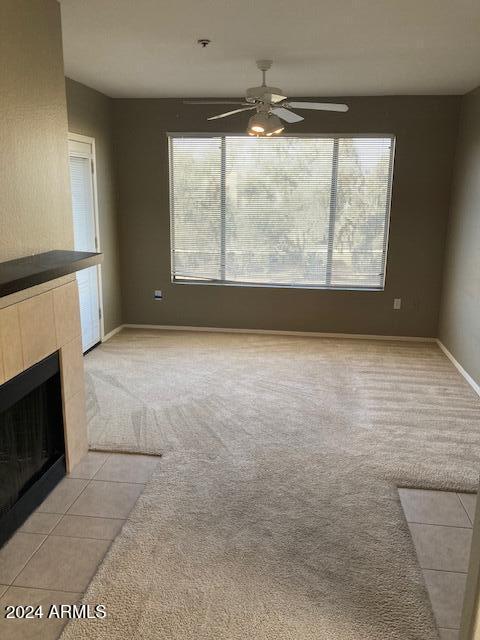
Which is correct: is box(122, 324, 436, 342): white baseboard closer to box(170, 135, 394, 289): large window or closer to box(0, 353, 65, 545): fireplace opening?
box(170, 135, 394, 289): large window

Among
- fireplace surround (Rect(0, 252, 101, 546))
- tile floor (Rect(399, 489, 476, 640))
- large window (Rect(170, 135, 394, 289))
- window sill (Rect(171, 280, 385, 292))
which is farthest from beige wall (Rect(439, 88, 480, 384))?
fireplace surround (Rect(0, 252, 101, 546))

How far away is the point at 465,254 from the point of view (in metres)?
4.81

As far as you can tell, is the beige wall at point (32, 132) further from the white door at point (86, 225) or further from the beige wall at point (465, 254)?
the beige wall at point (465, 254)

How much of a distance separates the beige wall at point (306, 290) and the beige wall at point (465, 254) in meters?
0.21

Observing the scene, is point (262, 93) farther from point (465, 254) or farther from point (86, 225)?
point (465, 254)

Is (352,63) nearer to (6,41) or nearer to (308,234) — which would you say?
(308,234)

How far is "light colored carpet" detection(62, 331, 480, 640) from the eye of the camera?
79.6 inches

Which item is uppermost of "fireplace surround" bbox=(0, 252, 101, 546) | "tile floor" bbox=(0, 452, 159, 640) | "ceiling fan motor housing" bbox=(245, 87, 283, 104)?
"ceiling fan motor housing" bbox=(245, 87, 283, 104)

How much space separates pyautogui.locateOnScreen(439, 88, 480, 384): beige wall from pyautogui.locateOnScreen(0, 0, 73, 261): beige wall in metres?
3.51

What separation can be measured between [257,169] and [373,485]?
148 inches

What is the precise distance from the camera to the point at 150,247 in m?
5.92

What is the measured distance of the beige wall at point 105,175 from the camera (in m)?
4.82

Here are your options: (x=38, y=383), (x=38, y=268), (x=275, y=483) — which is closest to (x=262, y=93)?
(x=38, y=268)

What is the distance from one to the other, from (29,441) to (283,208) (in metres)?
3.83
